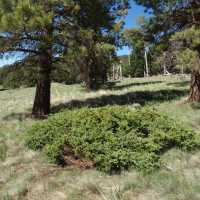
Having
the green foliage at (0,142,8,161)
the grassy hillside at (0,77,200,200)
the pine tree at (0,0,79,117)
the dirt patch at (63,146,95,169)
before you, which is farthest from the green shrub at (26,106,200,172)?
the pine tree at (0,0,79,117)

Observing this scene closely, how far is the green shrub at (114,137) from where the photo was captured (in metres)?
9.06

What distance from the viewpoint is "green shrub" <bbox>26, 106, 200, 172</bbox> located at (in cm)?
906

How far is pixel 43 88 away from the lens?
58.9ft

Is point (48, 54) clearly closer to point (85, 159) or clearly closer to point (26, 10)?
point (26, 10)

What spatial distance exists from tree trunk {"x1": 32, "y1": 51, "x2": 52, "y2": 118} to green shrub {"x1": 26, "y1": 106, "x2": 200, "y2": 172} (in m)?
6.31

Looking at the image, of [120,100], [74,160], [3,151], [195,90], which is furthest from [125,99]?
[74,160]

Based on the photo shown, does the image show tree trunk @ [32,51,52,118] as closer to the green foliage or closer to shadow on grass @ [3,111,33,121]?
shadow on grass @ [3,111,33,121]

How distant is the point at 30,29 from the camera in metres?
15.4

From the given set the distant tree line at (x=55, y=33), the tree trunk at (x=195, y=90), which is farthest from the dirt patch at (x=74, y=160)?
the tree trunk at (x=195, y=90)

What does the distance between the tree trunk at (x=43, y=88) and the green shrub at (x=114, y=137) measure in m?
6.31

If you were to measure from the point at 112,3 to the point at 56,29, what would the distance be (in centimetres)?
348

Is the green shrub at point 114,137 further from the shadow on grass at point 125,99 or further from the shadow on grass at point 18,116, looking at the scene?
the shadow on grass at point 125,99

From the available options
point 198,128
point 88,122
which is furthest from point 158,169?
point 198,128

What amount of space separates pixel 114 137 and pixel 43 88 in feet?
30.0
